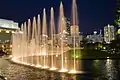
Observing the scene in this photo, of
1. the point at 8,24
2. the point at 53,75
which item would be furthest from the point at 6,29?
the point at 53,75

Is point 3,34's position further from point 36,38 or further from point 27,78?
point 27,78

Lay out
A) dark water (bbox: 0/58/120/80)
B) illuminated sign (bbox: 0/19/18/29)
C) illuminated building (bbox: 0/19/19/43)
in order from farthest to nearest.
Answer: illuminated sign (bbox: 0/19/18/29) → illuminated building (bbox: 0/19/19/43) → dark water (bbox: 0/58/120/80)

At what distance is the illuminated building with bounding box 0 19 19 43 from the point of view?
98750 mm

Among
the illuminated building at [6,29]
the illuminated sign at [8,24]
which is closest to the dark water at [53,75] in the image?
the illuminated building at [6,29]

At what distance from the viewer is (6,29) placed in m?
104

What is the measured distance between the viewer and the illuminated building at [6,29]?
324 ft

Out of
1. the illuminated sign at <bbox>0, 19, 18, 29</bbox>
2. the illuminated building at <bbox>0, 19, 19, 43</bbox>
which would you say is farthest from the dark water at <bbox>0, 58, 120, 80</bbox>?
the illuminated sign at <bbox>0, 19, 18, 29</bbox>

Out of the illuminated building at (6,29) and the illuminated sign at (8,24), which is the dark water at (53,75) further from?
the illuminated sign at (8,24)

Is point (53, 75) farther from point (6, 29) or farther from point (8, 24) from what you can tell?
point (8, 24)

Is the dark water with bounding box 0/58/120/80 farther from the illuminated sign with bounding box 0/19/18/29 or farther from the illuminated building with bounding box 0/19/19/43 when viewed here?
the illuminated sign with bounding box 0/19/18/29

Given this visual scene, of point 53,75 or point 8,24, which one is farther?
point 8,24

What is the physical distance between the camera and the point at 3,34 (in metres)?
101

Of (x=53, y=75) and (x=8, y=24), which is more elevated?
(x=8, y=24)

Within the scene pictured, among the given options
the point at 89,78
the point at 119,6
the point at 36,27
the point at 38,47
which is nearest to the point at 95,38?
the point at 119,6
